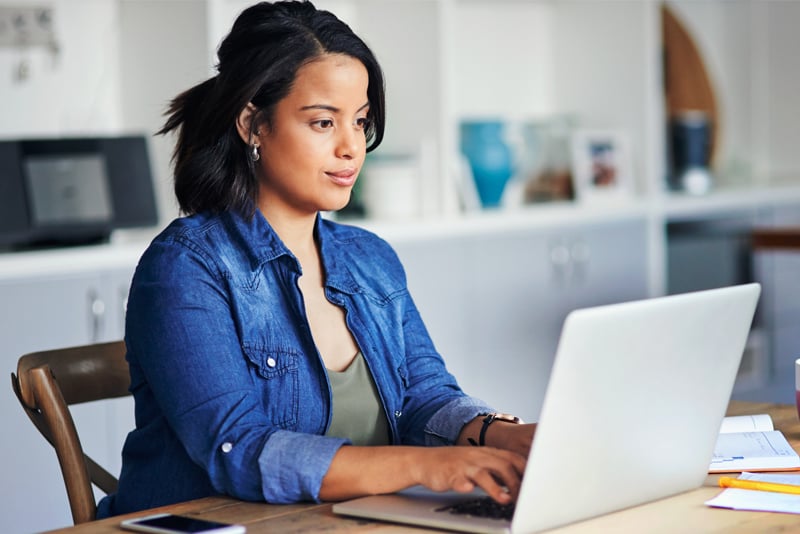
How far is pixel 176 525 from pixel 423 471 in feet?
0.95

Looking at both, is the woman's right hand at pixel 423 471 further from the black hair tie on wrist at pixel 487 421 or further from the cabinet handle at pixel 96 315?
the cabinet handle at pixel 96 315

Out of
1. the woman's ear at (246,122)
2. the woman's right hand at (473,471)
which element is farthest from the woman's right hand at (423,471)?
the woman's ear at (246,122)

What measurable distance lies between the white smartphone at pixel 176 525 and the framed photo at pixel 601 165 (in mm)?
Answer: 3167

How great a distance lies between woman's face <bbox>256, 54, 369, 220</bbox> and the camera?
1.72m

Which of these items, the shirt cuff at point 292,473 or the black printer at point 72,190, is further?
the black printer at point 72,190

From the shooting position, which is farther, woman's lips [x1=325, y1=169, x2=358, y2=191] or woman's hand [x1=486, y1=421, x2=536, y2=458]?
woman's lips [x1=325, y1=169, x2=358, y2=191]

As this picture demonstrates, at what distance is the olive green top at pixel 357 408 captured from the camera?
5.65 feet

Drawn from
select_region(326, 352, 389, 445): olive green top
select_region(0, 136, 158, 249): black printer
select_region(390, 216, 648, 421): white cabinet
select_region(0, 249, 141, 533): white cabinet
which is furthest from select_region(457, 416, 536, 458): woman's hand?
select_region(390, 216, 648, 421): white cabinet

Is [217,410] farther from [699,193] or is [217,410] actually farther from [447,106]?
[699,193]

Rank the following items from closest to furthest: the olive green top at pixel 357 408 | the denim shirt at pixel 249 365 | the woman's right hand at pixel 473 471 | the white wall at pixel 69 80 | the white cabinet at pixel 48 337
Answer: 1. the woman's right hand at pixel 473 471
2. the denim shirt at pixel 249 365
3. the olive green top at pixel 357 408
4. the white cabinet at pixel 48 337
5. the white wall at pixel 69 80

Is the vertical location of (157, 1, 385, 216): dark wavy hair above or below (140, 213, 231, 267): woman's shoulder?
above

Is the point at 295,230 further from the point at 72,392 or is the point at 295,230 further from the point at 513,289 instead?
the point at 513,289

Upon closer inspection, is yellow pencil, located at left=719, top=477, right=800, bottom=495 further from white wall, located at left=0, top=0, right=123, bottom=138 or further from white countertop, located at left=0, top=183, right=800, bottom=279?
white wall, located at left=0, top=0, right=123, bottom=138

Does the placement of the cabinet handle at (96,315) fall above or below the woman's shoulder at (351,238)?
below
